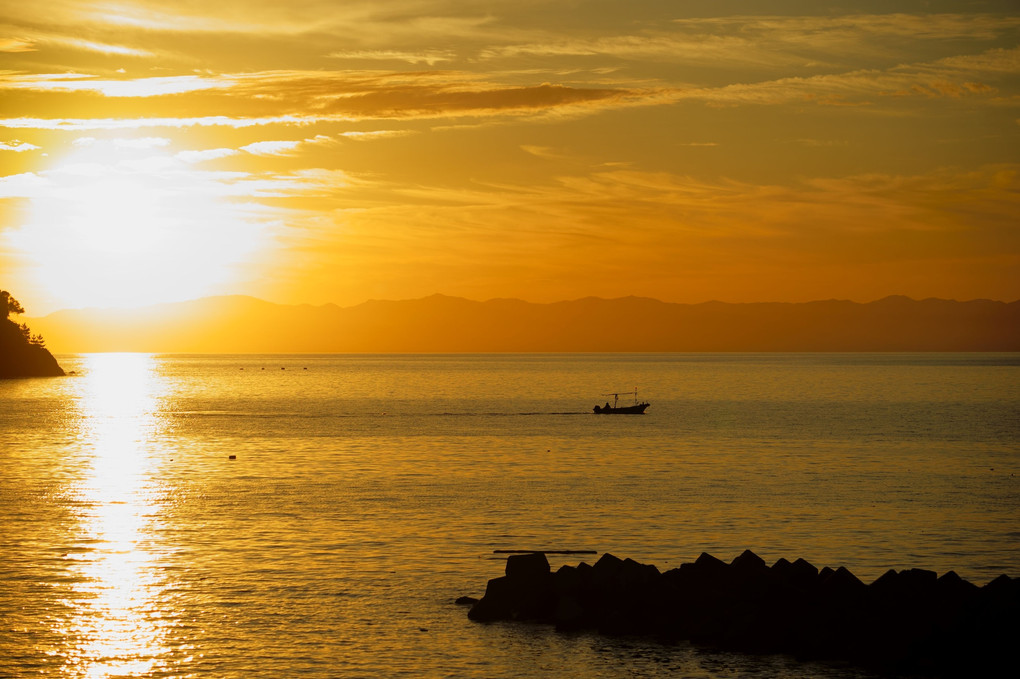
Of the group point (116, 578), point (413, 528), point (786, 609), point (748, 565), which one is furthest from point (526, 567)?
point (116, 578)

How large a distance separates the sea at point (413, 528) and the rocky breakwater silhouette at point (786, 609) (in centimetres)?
99

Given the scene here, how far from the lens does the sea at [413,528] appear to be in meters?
25.6

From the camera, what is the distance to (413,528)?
42312 millimetres

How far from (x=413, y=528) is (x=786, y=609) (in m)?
19.2

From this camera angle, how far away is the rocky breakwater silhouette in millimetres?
24547

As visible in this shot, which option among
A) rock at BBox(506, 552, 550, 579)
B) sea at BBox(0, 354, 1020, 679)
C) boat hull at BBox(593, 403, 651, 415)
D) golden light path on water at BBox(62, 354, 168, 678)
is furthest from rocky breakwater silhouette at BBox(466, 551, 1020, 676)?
boat hull at BBox(593, 403, 651, 415)

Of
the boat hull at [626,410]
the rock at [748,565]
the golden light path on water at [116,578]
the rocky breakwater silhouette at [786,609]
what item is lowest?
the golden light path on water at [116,578]

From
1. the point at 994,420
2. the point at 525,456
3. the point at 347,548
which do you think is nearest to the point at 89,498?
the point at 347,548

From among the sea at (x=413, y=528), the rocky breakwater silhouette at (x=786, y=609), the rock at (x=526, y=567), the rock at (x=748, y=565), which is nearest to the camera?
the rocky breakwater silhouette at (x=786, y=609)

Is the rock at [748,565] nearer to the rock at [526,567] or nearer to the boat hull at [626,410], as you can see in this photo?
the rock at [526,567]

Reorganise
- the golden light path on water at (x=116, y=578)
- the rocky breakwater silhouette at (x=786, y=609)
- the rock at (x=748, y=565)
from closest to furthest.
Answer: the rocky breakwater silhouette at (x=786, y=609), the golden light path on water at (x=116, y=578), the rock at (x=748, y=565)

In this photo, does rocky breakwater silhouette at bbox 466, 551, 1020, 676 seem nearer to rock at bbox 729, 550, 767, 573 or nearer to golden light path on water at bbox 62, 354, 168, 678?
rock at bbox 729, 550, 767, 573

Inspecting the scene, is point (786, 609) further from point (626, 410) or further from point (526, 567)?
point (626, 410)

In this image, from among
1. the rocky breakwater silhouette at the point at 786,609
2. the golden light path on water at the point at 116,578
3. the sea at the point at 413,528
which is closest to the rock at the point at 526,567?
the rocky breakwater silhouette at the point at 786,609
